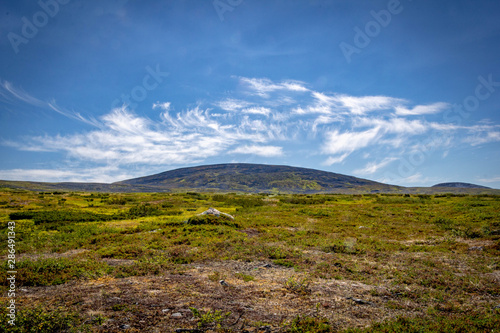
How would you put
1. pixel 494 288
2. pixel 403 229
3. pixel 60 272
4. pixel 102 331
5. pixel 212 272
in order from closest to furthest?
pixel 102 331 → pixel 494 288 → pixel 60 272 → pixel 212 272 → pixel 403 229

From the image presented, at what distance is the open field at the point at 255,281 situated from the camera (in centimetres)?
887

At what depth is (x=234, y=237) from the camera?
2305 cm

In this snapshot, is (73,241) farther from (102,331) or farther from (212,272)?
(102,331)

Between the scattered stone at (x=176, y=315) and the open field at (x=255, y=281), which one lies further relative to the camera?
the scattered stone at (x=176, y=315)

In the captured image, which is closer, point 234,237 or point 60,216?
point 234,237

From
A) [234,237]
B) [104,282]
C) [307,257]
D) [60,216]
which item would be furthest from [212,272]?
[60,216]

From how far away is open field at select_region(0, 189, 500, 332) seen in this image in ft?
29.1

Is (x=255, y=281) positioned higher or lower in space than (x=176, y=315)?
lower

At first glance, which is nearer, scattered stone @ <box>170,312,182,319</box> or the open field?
the open field

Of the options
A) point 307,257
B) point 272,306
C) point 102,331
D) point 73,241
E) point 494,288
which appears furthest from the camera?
point 73,241

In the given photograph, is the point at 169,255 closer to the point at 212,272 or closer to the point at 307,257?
the point at 212,272

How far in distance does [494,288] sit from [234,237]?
54.9 ft

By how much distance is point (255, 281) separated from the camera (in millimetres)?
13297

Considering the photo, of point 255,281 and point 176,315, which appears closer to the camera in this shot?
point 176,315
